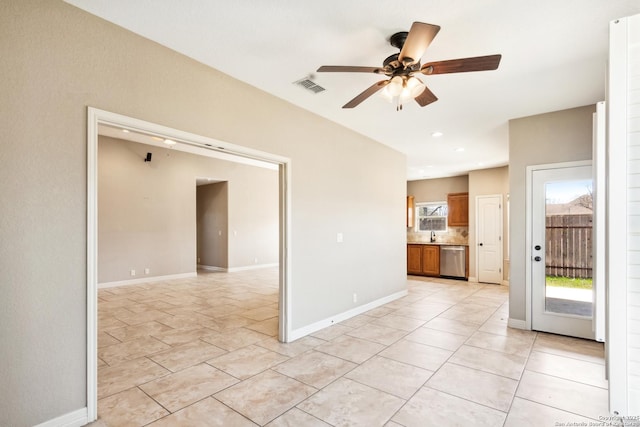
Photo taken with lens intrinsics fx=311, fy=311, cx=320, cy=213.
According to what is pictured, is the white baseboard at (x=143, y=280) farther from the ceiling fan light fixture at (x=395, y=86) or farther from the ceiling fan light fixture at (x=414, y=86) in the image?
the ceiling fan light fixture at (x=414, y=86)

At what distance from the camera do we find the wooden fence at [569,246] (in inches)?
151

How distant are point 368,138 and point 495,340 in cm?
337

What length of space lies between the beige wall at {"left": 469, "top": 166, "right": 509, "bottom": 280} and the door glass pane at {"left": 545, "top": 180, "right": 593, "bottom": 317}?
12.1ft

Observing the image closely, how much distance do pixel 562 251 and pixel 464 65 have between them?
10.4ft

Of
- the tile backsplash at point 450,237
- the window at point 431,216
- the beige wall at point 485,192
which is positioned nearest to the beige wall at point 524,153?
the beige wall at point 485,192

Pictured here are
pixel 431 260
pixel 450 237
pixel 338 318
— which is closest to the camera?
pixel 338 318

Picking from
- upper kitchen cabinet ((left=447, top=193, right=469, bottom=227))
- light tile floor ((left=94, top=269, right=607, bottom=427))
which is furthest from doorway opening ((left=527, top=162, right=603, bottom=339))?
upper kitchen cabinet ((left=447, top=193, right=469, bottom=227))

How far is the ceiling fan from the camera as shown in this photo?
194 centimetres

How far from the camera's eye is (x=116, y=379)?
2.77m

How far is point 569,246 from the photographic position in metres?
3.93

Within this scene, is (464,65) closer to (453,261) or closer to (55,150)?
(55,150)

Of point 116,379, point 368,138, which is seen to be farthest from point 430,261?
point 116,379

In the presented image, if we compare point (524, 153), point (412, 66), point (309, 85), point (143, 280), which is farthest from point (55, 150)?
point (143, 280)

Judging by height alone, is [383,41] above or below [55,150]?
above
